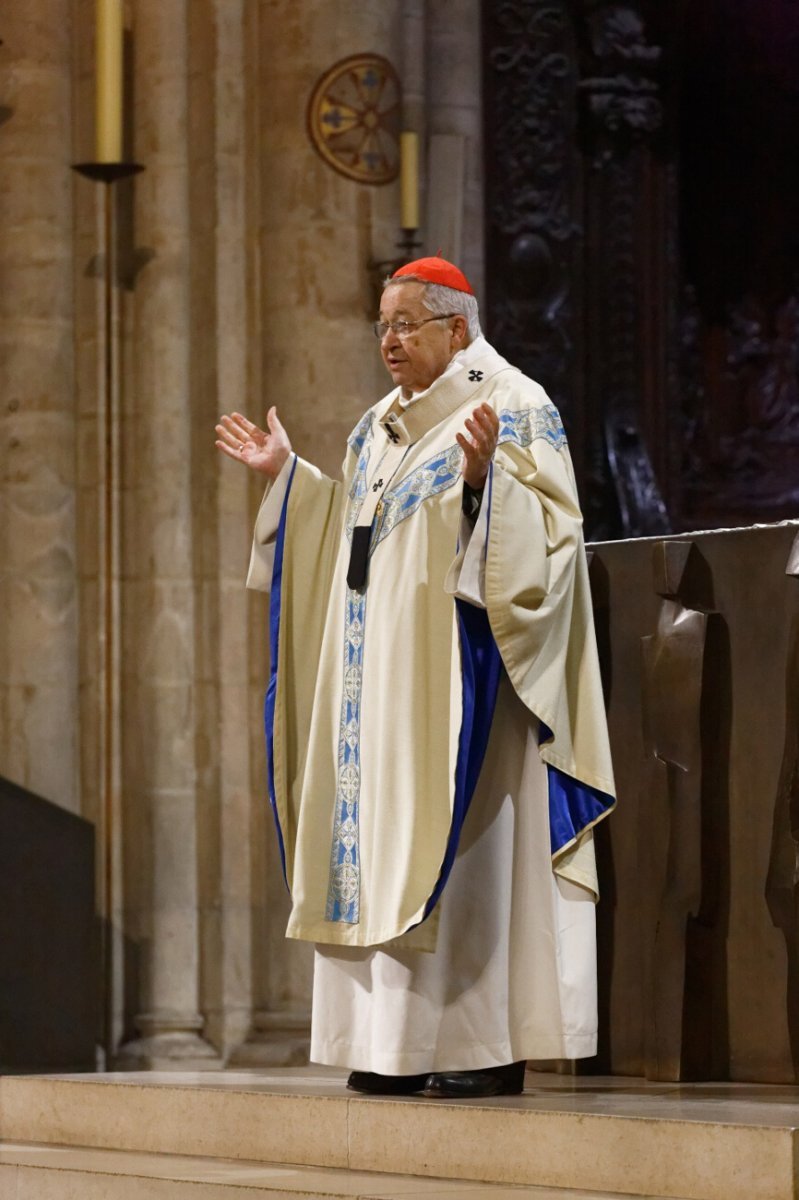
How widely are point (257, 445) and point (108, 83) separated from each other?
2.80 m

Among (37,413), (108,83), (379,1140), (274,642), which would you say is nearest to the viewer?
(379,1140)

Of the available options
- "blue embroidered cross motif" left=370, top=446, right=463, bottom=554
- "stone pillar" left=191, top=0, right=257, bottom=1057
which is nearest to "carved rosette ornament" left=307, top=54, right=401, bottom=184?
"stone pillar" left=191, top=0, right=257, bottom=1057

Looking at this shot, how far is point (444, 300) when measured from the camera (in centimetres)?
494

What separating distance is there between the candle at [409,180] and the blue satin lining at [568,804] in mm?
3554

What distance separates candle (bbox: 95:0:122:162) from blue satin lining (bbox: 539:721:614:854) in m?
3.49

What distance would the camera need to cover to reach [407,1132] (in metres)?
4.48

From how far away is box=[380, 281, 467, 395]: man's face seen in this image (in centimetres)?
493

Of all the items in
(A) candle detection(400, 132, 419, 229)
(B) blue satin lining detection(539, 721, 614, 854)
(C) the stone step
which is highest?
(A) candle detection(400, 132, 419, 229)

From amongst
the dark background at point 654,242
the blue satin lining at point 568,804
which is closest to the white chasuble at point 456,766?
the blue satin lining at point 568,804

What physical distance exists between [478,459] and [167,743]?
341 centimetres

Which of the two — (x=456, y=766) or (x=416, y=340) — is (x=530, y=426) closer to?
(x=416, y=340)

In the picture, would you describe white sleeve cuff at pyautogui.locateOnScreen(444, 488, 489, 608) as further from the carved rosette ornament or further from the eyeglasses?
the carved rosette ornament

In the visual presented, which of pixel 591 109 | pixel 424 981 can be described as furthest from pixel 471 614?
pixel 591 109

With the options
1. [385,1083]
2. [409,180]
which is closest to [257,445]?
[385,1083]
